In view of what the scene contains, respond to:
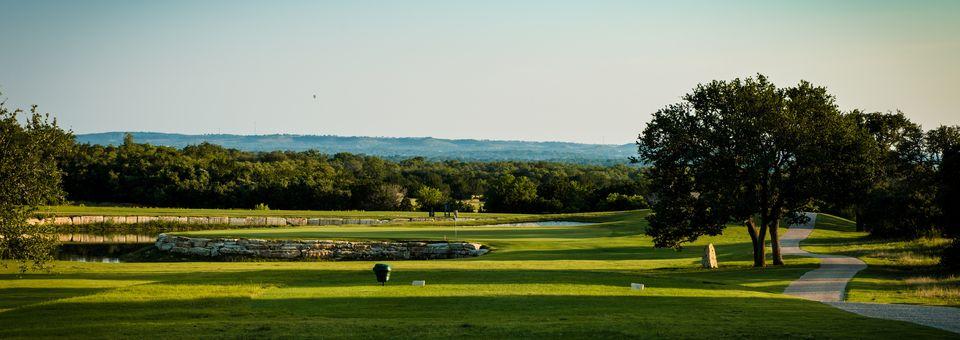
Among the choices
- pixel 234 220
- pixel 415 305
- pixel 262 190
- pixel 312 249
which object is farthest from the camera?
pixel 262 190

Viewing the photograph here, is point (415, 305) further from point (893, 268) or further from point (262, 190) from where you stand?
point (262, 190)

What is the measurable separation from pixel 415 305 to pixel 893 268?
23.8 m

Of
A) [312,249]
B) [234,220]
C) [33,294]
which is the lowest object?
[312,249]

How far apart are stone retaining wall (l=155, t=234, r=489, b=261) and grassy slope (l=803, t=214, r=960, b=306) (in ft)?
61.6

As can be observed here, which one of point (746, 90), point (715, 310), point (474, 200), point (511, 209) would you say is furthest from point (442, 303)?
point (474, 200)

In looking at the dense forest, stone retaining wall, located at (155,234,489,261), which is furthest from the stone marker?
the dense forest

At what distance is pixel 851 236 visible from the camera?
179 feet

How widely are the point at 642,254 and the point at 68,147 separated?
26199 mm

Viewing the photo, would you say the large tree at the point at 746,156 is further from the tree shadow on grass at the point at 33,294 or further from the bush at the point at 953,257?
the tree shadow on grass at the point at 33,294

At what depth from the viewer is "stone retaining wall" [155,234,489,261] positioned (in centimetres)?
Result: 4516

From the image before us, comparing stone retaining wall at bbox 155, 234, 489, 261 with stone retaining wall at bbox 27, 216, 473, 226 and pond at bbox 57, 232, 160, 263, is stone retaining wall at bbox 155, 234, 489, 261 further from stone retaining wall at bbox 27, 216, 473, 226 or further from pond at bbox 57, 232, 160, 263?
stone retaining wall at bbox 27, 216, 473, 226

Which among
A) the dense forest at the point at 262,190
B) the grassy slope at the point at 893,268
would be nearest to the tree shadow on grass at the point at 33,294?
the grassy slope at the point at 893,268

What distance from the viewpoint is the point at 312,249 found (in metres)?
45.8

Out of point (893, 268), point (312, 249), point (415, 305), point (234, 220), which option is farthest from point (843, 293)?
point (234, 220)
